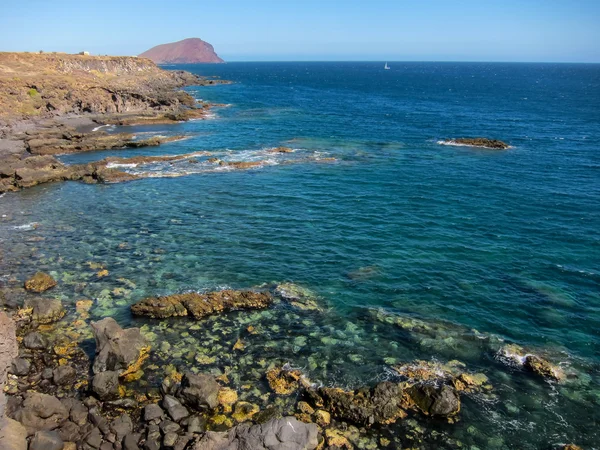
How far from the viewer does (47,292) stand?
31.9 meters

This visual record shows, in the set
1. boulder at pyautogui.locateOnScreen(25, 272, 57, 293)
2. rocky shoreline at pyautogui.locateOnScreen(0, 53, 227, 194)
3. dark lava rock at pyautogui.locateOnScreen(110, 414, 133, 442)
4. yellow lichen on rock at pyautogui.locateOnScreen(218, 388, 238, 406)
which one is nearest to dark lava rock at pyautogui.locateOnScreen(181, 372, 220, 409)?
yellow lichen on rock at pyautogui.locateOnScreen(218, 388, 238, 406)

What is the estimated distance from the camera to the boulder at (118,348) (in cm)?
2362

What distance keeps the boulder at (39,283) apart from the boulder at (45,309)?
2508 mm

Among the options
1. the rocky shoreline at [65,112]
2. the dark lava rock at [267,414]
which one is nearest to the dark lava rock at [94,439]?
the dark lava rock at [267,414]

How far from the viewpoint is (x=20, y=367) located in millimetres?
23531

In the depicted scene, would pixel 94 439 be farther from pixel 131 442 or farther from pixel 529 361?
pixel 529 361

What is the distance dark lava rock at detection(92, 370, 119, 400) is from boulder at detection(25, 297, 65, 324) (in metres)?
8.88

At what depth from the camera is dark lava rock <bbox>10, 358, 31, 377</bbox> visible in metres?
23.3

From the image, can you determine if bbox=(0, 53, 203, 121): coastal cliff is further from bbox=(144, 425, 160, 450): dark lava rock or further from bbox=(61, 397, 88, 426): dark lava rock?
bbox=(144, 425, 160, 450): dark lava rock

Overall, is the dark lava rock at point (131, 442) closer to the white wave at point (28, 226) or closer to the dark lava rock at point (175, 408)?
the dark lava rock at point (175, 408)

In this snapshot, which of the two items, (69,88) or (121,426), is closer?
(121,426)

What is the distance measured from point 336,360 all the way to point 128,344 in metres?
12.4

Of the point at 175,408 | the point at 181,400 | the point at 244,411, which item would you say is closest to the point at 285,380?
the point at 244,411

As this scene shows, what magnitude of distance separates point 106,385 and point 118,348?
2580 mm
